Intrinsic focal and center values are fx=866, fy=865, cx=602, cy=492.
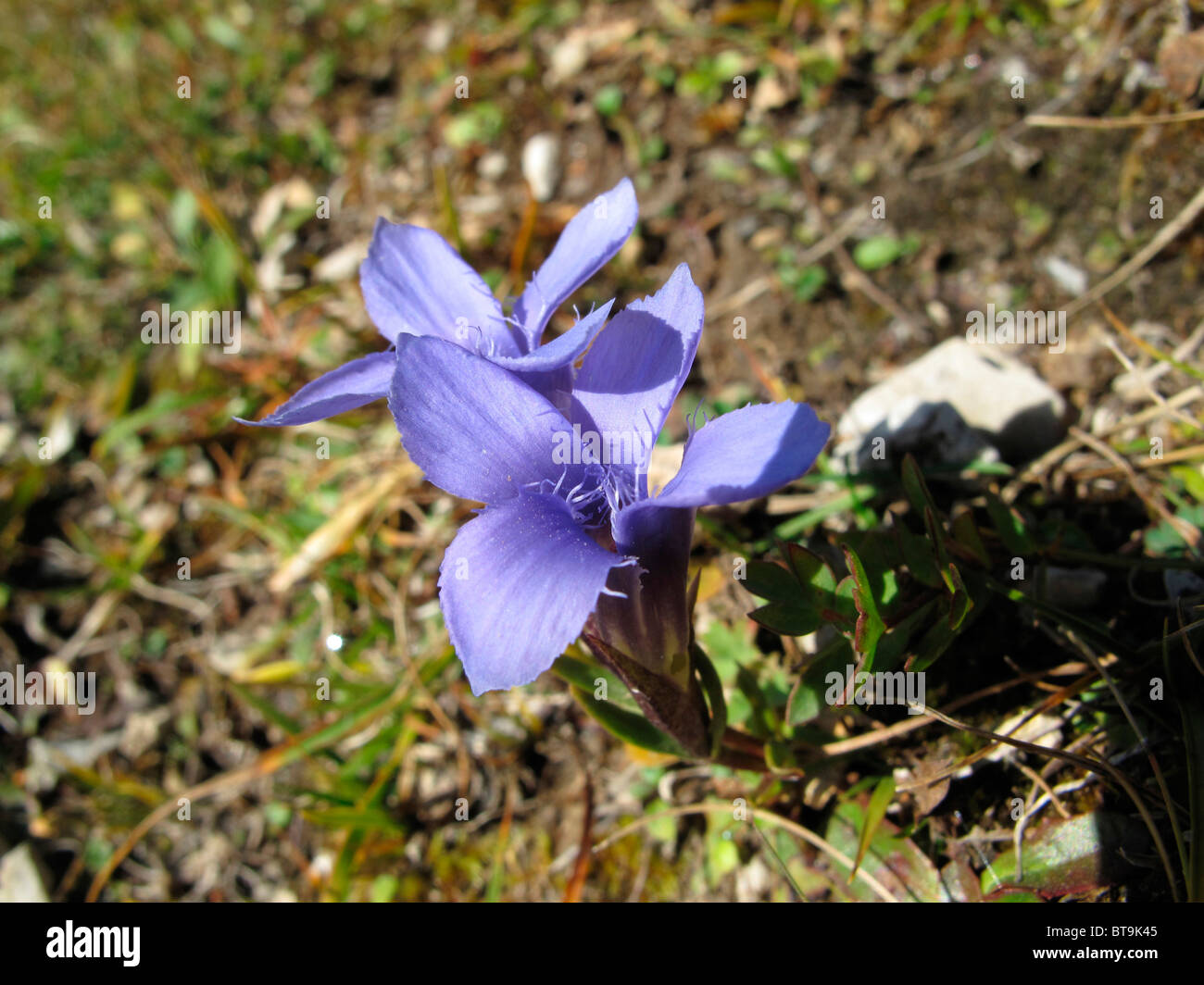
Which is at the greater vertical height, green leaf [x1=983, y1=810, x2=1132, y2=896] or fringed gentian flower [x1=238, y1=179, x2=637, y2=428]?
fringed gentian flower [x1=238, y1=179, x2=637, y2=428]

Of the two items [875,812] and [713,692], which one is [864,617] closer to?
[713,692]

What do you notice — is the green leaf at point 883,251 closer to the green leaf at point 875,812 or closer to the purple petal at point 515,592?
the green leaf at point 875,812

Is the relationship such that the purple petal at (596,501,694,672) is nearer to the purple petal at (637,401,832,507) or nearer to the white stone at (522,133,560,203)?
the purple petal at (637,401,832,507)

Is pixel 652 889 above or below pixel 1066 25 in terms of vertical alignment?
below

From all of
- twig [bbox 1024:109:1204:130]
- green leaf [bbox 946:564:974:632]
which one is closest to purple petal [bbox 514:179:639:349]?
green leaf [bbox 946:564:974:632]

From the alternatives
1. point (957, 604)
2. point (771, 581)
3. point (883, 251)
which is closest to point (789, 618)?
point (771, 581)
